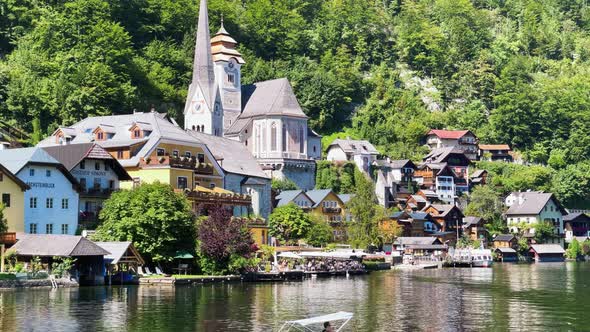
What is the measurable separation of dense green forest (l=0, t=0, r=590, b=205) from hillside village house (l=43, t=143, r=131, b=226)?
29814 millimetres

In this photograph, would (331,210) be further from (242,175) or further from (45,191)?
(45,191)

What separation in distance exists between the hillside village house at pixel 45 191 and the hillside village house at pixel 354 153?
6906cm

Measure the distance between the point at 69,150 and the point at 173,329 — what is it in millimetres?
40530

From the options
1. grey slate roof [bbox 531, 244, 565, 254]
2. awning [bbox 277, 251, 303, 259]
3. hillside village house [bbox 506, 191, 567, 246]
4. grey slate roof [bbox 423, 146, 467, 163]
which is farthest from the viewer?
grey slate roof [bbox 423, 146, 467, 163]

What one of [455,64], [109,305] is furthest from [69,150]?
[455,64]

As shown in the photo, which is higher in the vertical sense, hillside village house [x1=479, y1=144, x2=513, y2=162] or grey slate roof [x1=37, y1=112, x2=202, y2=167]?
hillside village house [x1=479, y1=144, x2=513, y2=162]

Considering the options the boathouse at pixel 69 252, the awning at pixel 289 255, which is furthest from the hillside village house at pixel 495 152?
the boathouse at pixel 69 252

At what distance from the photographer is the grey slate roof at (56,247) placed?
6688 cm

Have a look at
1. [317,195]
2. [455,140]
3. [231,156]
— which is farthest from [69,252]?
[455,140]

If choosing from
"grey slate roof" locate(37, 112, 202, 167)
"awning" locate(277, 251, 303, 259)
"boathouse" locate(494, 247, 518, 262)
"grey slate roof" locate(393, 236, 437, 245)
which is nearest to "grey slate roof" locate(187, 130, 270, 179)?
"grey slate roof" locate(37, 112, 202, 167)

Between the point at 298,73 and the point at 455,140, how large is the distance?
100ft

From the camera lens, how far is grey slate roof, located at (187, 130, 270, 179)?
104 meters

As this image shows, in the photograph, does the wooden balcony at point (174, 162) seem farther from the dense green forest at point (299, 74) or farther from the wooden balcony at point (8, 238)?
the dense green forest at point (299, 74)

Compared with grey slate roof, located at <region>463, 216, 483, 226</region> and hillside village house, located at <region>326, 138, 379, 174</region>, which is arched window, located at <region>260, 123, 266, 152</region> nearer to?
hillside village house, located at <region>326, 138, 379, 174</region>
